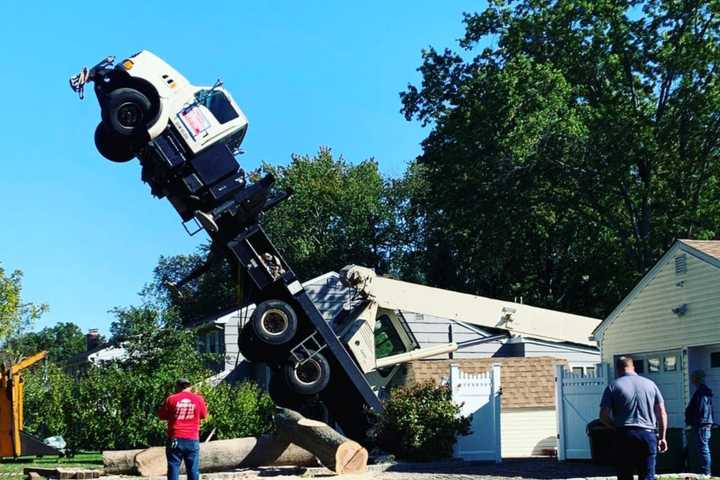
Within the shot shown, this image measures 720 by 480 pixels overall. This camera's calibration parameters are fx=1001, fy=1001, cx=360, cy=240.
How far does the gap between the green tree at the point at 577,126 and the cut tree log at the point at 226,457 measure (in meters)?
14.6

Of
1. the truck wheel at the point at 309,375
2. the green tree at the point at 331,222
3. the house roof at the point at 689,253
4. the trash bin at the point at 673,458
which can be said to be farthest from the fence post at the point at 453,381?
the green tree at the point at 331,222

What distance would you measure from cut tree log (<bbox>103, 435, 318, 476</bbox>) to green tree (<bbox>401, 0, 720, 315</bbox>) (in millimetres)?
14592

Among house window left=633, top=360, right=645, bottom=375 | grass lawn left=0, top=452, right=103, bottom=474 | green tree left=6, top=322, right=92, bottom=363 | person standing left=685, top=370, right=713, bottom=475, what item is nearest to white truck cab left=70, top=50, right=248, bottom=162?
grass lawn left=0, top=452, right=103, bottom=474

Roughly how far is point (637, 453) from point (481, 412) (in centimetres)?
926

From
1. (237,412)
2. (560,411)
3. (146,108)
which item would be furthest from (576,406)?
(146,108)

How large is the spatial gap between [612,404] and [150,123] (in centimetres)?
1061

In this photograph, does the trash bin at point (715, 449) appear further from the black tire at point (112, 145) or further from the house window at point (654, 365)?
the black tire at point (112, 145)

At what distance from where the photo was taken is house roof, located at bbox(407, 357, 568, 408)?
887 inches

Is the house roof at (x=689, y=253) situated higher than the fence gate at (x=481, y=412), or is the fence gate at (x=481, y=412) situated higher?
the house roof at (x=689, y=253)

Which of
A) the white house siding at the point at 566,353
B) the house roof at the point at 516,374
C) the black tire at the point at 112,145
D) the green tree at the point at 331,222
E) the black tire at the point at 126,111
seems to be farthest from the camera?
the green tree at the point at 331,222

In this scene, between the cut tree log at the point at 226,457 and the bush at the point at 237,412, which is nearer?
the cut tree log at the point at 226,457

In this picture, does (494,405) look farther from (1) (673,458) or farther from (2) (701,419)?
(2) (701,419)

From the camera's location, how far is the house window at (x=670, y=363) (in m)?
18.4

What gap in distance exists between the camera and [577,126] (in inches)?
1176
